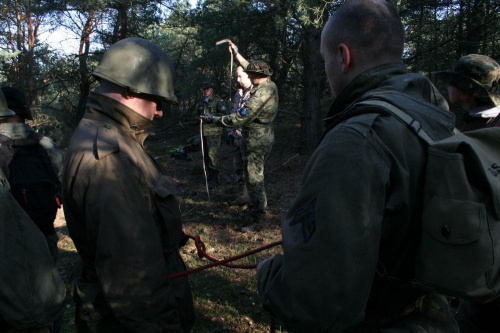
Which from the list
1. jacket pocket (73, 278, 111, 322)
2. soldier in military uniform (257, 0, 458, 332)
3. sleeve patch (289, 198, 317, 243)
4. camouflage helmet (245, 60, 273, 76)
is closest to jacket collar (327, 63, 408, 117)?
soldier in military uniform (257, 0, 458, 332)

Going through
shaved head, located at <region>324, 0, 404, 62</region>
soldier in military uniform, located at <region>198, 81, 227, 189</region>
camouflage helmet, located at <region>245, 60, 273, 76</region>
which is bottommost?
soldier in military uniform, located at <region>198, 81, 227, 189</region>

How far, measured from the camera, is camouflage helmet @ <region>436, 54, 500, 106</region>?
2873mm

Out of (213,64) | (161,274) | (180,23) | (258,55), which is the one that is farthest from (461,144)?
(213,64)

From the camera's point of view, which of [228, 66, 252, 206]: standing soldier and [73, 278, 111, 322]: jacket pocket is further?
[228, 66, 252, 206]: standing soldier

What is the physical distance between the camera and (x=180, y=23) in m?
11.6

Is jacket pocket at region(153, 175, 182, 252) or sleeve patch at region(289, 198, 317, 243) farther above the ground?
sleeve patch at region(289, 198, 317, 243)

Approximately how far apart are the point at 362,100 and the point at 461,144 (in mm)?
354

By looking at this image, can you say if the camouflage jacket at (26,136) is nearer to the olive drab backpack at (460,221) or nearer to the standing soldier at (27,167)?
the standing soldier at (27,167)

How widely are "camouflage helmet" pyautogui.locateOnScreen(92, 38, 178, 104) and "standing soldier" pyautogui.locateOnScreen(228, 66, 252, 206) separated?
5080mm

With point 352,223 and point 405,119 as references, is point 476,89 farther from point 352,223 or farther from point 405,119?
point 352,223

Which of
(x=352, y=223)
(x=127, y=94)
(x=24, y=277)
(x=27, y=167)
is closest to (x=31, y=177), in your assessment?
(x=27, y=167)

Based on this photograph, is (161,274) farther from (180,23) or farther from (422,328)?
(180,23)

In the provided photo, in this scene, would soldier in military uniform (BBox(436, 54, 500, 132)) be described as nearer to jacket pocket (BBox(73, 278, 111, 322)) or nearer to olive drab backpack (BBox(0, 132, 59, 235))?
jacket pocket (BBox(73, 278, 111, 322))

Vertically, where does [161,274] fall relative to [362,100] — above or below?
below
